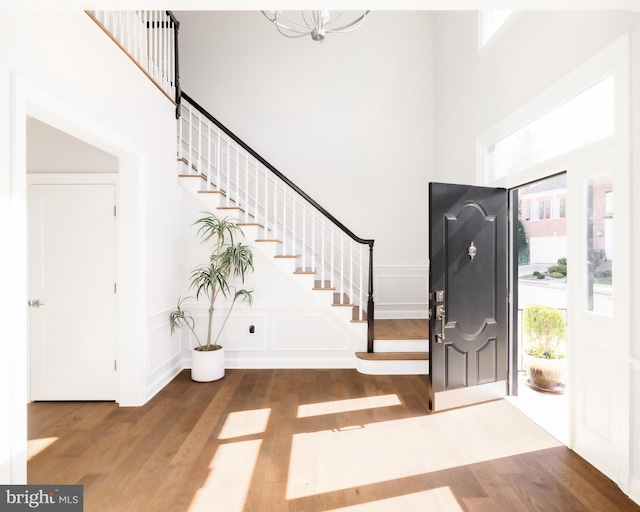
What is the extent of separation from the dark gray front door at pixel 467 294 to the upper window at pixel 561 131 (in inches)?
15.8

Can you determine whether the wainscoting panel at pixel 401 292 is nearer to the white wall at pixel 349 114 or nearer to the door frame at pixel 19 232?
the white wall at pixel 349 114

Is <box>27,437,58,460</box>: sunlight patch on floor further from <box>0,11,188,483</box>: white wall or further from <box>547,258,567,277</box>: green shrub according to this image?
<box>547,258,567,277</box>: green shrub

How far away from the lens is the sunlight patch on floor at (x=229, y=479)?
2246mm

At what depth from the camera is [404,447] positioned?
116 inches

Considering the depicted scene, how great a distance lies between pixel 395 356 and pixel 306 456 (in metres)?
2.15

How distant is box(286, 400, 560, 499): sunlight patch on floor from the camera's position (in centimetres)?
254

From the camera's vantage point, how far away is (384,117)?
613 centimetres

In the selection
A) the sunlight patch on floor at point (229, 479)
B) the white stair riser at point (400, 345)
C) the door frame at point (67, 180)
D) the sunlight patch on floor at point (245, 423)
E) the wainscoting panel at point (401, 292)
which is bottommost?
the sunlight patch on floor at point (245, 423)

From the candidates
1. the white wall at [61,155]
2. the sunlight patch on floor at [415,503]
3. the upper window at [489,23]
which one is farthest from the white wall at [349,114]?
the sunlight patch on floor at [415,503]

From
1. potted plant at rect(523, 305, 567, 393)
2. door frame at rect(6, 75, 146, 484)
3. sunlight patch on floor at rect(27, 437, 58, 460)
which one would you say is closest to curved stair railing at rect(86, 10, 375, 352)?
door frame at rect(6, 75, 146, 484)

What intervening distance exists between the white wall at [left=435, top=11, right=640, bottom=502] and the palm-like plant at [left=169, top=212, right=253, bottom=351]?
2944 mm

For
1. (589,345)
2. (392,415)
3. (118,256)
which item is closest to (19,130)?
(118,256)

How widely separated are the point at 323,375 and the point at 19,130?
370 cm

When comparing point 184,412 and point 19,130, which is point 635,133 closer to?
point 19,130
